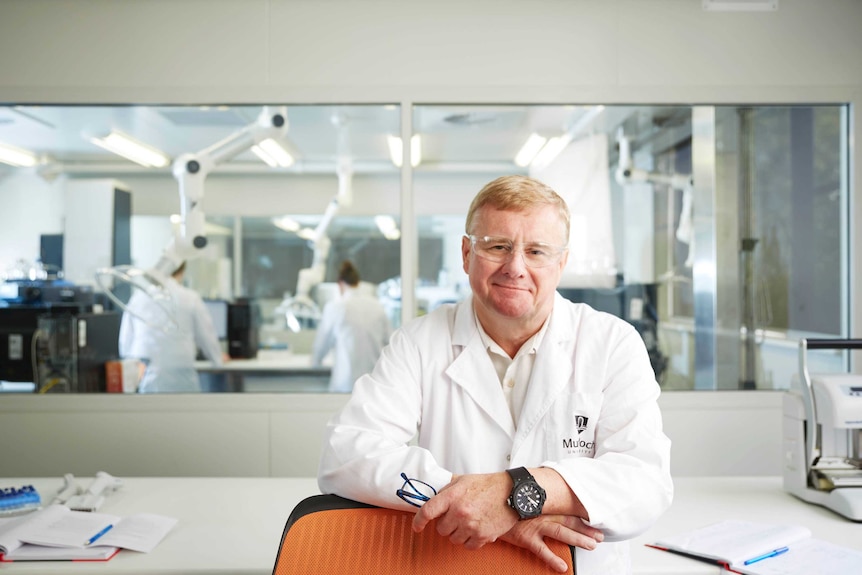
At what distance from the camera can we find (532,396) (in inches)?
59.5

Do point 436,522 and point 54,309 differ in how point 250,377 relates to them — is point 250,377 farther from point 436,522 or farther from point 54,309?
point 436,522

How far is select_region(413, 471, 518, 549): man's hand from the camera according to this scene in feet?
3.67

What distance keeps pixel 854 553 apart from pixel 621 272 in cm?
203

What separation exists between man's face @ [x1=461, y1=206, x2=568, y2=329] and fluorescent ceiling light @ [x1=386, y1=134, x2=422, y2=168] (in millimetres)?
1676

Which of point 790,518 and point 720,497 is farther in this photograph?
point 720,497

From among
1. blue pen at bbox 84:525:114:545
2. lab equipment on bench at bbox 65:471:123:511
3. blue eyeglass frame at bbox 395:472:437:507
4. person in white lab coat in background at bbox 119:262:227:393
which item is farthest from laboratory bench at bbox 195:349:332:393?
blue eyeglass frame at bbox 395:472:437:507

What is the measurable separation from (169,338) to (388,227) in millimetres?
1378

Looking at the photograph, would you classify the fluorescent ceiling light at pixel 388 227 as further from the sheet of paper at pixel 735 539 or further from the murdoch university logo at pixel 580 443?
the sheet of paper at pixel 735 539

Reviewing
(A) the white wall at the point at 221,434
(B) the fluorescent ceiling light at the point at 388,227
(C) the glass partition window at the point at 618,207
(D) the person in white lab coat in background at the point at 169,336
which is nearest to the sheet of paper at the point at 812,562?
(A) the white wall at the point at 221,434

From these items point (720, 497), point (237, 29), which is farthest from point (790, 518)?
point (237, 29)

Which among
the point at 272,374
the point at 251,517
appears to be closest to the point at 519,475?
the point at 251,517

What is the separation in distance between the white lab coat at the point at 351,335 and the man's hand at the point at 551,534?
8.23 feet

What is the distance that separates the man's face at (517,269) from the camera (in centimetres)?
144

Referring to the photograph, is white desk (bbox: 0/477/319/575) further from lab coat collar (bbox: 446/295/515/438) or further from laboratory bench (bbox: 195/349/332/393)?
laboratory bench (bbox: 195/349/332/393)
